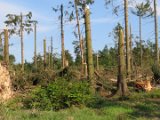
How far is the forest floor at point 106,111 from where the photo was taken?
12.9m

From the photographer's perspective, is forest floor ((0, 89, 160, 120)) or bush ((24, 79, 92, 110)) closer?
forest floor ((0, 89, 160, 120))

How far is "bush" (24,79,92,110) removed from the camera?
16.4m

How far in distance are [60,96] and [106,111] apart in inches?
92.3

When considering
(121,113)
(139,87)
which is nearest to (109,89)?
(139,87)

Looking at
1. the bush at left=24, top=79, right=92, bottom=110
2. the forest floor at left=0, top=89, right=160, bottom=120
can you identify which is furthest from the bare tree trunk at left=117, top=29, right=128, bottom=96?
the bush at left=24, top=79, right=92, bottom=110

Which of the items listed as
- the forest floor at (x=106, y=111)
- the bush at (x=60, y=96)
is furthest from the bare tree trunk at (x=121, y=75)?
the bush at (x=60, y=96)

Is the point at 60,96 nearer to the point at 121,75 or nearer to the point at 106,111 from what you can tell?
the point at 106,111

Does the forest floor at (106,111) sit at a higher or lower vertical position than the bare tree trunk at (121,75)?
lower

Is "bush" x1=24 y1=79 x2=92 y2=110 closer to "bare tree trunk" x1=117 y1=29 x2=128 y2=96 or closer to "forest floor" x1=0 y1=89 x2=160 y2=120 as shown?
"forest floor" x1=0 y1=89 x2=160 y2=120

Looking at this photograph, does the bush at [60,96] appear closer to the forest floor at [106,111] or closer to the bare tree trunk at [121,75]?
the forest floor at [106,111]

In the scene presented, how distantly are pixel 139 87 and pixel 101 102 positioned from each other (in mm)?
5101

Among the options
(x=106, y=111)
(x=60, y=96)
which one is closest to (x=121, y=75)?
(x=60, y=96)

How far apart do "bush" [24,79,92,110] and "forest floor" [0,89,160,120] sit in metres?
0.45

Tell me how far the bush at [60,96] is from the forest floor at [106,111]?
0.45 metres
